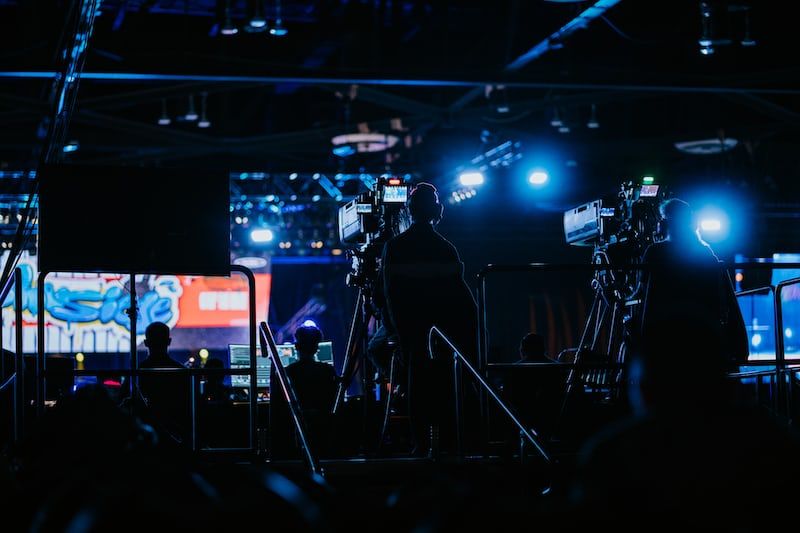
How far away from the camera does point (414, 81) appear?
496 inches

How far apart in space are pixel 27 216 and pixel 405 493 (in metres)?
4.42

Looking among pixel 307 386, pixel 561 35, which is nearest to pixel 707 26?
pixel 561 35

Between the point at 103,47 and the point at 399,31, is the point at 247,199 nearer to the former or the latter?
the point at 399,31

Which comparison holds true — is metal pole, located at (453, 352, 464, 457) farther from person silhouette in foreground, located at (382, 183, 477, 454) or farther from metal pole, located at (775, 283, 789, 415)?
metal pole, located at (775, 283, 789, 415)

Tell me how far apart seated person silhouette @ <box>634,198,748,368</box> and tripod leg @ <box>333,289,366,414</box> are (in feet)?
6.70

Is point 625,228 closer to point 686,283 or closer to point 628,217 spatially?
point 628,217

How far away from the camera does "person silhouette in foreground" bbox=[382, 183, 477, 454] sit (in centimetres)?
718

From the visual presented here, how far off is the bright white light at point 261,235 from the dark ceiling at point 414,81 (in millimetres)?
1734

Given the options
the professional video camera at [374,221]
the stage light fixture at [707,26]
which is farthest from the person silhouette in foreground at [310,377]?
the stage light fixture at [707,26]

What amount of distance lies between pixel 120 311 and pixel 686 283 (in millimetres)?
13667

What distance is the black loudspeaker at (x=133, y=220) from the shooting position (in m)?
6.91

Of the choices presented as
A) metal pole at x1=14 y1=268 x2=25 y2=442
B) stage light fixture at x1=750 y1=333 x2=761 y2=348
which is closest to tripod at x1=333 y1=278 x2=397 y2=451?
metal pole at x1=14 y1=268 x2=25 y2=442

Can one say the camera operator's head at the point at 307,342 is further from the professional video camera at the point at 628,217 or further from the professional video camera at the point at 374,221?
the professional video camera at the point at 628,217

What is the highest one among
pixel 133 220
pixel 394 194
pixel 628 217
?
pixel 394 194
